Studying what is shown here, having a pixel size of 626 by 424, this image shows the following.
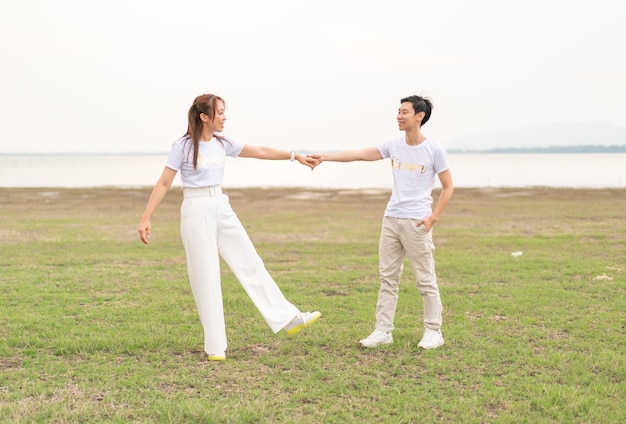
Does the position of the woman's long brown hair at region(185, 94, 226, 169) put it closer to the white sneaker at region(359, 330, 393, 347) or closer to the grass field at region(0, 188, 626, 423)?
the grass field at region(0, 188, 626, 423)

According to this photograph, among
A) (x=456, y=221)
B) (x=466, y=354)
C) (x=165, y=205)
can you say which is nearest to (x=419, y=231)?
(x=466, y=354)

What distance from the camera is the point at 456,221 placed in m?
19.9

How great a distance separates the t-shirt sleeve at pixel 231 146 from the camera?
19.8 feet

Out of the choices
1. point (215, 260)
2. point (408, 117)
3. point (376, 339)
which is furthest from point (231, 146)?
point (376, 339)

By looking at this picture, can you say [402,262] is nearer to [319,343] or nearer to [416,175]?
[416,175]

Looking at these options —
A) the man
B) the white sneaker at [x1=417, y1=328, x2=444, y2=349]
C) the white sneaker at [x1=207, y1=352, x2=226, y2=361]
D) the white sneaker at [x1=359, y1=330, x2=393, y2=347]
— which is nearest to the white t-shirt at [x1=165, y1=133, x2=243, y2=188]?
the white sneaker at [x1=207, y1=352, x2=226, y2=361]

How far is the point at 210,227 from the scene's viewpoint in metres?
5.77

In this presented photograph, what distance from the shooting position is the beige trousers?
6.03m

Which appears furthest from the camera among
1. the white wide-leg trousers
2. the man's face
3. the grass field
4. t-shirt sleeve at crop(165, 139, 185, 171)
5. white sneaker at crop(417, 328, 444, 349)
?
white sneaker at crop(417, 328, 444, 349)

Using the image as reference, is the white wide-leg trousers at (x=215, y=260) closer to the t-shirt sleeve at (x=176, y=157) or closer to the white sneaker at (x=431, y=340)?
the t-shirt sleeve at (x=176, y=157)

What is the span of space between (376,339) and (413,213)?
134 centimetres

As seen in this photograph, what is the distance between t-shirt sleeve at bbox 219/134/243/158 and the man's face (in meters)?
1.57

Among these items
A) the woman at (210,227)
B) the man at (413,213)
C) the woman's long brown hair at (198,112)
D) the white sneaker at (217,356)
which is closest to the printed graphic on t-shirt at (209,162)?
the woman at (210,227)

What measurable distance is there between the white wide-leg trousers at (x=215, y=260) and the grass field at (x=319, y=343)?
0.38 m
